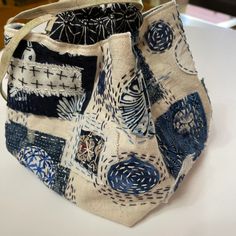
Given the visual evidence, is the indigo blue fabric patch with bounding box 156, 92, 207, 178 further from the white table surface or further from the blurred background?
the blurred background

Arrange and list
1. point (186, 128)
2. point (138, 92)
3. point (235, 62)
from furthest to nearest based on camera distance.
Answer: point (235, 62), point (186, 128), point (138, 92)

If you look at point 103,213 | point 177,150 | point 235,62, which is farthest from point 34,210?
point 235,62

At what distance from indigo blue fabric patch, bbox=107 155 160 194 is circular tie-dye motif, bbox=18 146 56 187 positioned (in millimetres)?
95

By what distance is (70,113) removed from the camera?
0.48 meters

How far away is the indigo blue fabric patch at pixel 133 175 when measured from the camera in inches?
17.1

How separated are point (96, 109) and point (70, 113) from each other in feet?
0.14

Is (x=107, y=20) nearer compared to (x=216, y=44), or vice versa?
(x=107, y=20)

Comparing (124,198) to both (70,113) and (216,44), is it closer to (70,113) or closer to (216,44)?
(70,113)

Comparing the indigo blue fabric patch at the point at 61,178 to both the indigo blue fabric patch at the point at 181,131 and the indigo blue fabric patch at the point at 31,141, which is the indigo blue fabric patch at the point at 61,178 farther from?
the indigo blue fabric patch at the point at 181,131

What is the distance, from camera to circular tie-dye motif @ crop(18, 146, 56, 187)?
500 mm

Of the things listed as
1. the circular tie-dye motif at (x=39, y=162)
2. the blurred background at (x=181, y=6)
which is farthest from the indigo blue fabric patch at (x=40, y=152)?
the blurred background at (x=181, y=6)

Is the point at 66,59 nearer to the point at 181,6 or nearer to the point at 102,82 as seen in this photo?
the point at 102,82

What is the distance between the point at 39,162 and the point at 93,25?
19 cm

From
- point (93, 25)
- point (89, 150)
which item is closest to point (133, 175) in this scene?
point (89, 150)
